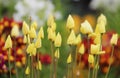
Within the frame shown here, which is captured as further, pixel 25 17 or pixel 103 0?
pixel 103 0

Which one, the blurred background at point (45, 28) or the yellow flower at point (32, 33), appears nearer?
the yellow flower at point (32, 33)

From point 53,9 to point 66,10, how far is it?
0.85m

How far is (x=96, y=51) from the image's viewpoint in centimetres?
198

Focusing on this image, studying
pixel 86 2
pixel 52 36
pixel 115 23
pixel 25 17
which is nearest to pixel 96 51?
pixel 52 36

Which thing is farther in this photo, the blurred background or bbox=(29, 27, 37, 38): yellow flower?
the blurred background

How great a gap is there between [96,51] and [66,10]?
3094 mm

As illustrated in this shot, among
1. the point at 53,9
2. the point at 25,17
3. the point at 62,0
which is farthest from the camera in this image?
the point at 62,0

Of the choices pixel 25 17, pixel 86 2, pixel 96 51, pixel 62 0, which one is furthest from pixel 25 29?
pixel 86 2

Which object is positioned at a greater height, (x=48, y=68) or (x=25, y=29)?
(x=25, y=29)

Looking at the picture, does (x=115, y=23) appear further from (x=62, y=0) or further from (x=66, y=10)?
(x=62, y=0)

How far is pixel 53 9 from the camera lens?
4.21 m

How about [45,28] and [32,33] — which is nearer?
[32,33]

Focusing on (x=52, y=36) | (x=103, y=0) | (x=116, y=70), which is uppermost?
(x=103, y=0)

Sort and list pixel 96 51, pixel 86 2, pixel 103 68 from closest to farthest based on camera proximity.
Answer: pixel 96 51 < pixel 103 68 < pixel 86 2
